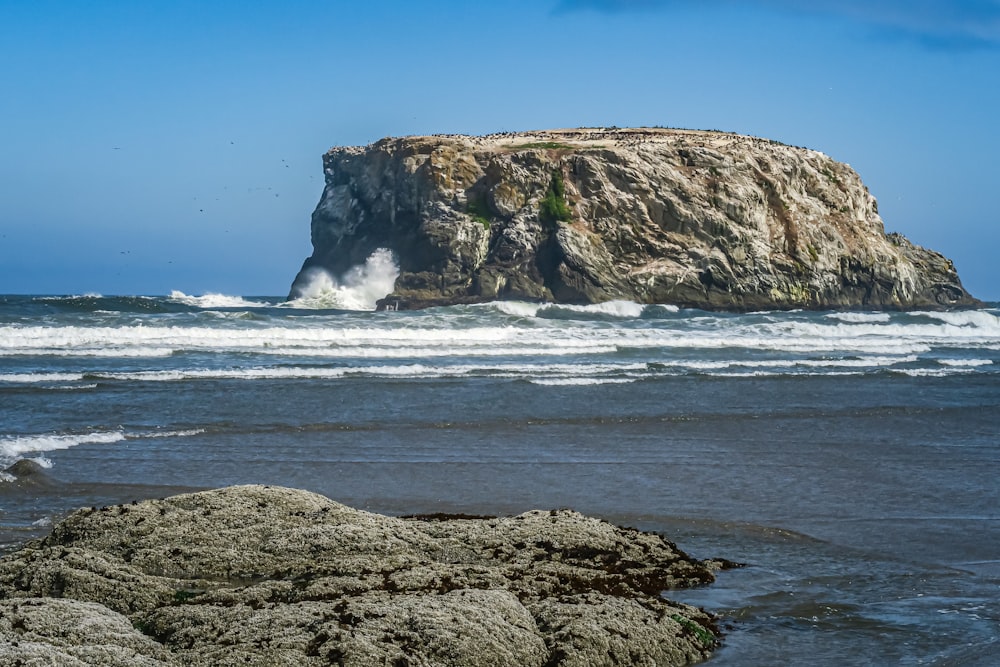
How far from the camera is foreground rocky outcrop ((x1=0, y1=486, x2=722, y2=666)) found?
500 centimetres

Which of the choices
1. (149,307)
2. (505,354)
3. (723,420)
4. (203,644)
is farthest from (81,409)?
(149,307)

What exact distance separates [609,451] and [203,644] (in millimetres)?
9193

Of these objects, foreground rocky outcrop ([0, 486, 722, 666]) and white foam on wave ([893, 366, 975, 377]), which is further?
white foam on wave ([893, 366, 975, 377])

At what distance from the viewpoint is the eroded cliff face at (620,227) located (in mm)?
69125

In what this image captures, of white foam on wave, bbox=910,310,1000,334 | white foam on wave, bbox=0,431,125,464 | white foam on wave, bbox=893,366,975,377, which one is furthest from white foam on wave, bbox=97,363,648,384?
white foam on wave, bbox=910,310,1000,334

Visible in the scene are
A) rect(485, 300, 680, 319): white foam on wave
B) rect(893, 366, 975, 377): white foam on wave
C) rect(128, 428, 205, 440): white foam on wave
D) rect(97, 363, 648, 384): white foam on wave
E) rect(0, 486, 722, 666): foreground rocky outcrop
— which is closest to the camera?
rect(0, 486, 722, 666): foreground rocky outcrop

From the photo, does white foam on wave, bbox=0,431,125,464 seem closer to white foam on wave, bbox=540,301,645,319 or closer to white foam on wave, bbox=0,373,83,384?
white foam on wave, bbox=0,373,83,384

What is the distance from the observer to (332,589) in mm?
5887

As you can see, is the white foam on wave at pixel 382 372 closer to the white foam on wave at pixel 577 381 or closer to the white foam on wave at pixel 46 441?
the white foam on wave at pixel 577 381

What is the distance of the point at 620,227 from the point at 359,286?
1967cm

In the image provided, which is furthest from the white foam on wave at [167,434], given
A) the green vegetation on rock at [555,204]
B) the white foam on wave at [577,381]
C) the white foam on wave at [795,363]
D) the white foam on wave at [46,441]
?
the green vegetation on rock at [555,204]

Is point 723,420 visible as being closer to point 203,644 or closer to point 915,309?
point 203,644

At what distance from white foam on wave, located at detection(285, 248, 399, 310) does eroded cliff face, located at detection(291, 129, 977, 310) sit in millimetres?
1154

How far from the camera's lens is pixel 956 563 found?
802 centimetres
